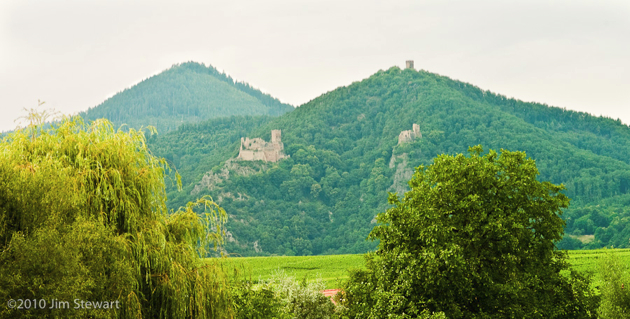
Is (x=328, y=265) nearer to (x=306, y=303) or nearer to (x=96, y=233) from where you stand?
(x=306, y=303)

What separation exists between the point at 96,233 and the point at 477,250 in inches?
588

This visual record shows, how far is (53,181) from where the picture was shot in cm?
1634

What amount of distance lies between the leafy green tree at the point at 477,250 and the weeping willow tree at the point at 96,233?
789 cm

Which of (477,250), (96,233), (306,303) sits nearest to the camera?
(96,233)

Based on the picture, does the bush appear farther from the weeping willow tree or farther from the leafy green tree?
the weeping willow tree

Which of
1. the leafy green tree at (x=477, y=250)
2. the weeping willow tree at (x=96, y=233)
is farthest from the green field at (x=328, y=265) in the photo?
the weeping willow tree at (x=96, y=233)

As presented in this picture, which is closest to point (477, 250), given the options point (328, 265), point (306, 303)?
point (306, 303)

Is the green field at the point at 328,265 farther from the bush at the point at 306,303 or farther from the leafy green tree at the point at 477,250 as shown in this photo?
the leafy green tree at the point at 477,250

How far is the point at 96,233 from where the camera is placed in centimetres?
1633

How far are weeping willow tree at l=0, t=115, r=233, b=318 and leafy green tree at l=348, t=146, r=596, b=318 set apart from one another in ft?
25.9

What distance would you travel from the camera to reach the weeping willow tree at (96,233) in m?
15.1

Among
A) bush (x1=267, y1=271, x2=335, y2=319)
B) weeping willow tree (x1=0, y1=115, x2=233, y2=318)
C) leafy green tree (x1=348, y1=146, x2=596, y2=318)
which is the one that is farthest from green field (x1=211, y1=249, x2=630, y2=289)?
weeping willow tree (x1=0, y1=115, x2=233, y2=318)

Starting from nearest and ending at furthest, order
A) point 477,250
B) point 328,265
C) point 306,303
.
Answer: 1. point 477,250
2. point 306,303
3. point 328,265

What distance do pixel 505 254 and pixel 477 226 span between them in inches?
58.2
